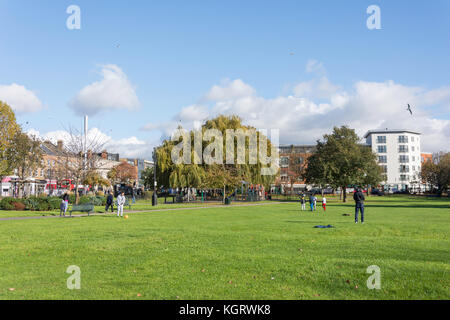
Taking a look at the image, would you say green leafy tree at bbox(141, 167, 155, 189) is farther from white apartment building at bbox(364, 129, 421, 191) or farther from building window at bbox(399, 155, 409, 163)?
building window at bbox(399, 155, 409, 163)

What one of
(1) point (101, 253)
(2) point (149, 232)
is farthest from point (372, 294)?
(2) point (149, 232)

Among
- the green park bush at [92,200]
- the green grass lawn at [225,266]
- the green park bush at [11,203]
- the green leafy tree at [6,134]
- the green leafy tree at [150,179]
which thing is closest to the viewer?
the green grass lawn at [225,266]

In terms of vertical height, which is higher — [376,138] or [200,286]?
[376,138]

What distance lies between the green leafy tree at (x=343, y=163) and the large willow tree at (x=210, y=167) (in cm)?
780

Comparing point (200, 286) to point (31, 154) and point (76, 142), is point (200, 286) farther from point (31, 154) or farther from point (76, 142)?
point (31, 154)

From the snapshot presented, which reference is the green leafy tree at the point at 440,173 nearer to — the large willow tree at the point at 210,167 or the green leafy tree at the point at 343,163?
the green leafy tree at the point at 343,163

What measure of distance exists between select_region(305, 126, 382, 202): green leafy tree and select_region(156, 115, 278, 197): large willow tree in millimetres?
7801

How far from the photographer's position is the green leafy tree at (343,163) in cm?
5300

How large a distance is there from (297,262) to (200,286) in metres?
2.79

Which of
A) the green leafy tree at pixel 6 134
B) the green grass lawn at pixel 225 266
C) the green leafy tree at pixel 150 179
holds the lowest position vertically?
the green grass lawn at pixel 225 266

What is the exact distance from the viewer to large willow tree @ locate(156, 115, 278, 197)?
4566 cm

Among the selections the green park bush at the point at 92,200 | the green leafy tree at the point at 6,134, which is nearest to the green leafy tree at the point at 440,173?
the green park bush at the point at 92,200

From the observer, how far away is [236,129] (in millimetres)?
49688

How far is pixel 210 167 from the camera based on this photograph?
4653 cm
